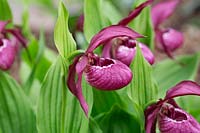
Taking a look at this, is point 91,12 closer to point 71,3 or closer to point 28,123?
point 28,123

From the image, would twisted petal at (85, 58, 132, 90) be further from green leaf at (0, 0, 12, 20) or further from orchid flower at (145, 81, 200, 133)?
green leaf at (0, 0, 12, 20)

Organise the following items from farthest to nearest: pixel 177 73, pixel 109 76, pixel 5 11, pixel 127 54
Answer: pixel 177 73, pixel 5 11, pixel 127 54, pixel 109 76

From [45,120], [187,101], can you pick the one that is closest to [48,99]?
[45,120]

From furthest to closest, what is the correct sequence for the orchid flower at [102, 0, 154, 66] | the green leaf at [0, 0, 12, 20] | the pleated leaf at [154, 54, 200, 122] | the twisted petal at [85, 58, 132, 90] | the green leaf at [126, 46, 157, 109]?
1. the pleated leaf at [154, 54, 200, 122]
2. the green leaf at [0, 0, 12, 20]
3. the orchid flower at [102, 0, 154, 66]
4. the green leaf at [126, 46, 157, 109]
5. the twisted petal at [85, 58, 132, 90]

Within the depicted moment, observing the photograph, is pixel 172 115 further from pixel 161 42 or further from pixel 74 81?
pixel 161 42

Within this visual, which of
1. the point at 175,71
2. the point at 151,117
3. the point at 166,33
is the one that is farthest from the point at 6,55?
the point at 175,71

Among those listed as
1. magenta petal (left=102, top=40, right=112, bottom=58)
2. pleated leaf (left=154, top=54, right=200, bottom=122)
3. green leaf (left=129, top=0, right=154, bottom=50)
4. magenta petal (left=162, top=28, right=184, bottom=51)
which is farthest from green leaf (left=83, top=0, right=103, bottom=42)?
pleated leaf (left=154, top=54, right=200, bottom=122)

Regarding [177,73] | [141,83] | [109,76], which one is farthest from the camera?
[177,73]
